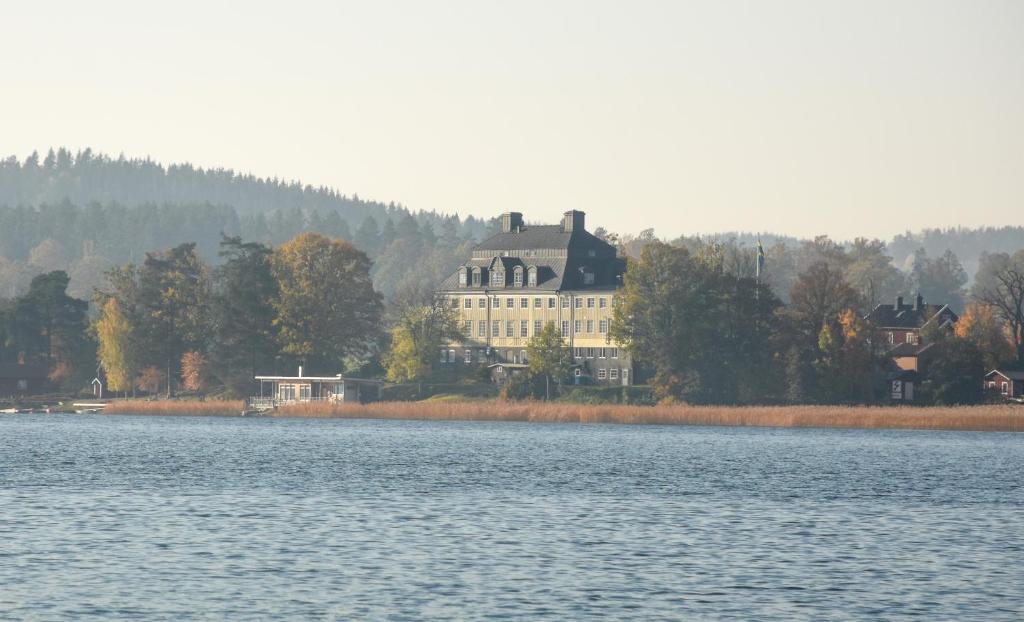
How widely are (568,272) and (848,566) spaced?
124 metres

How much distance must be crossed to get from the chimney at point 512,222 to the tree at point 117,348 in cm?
4395

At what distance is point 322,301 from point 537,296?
23647 millimetres

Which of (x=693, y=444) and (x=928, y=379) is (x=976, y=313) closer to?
(x=928, y=379)

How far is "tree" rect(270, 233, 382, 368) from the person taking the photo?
156 meters

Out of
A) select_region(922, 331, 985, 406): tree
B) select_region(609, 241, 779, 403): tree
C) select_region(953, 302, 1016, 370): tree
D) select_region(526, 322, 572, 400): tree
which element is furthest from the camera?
select_region(526, 322, 572, 400): tree

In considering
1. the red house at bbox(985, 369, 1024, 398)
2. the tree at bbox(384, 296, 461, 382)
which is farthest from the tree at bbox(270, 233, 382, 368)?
the red house at bbox(985, 369, 1024, 398)

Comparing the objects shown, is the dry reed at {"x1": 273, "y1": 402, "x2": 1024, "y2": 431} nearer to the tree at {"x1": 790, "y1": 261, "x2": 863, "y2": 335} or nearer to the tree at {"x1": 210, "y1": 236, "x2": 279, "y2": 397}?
the tree at {"x1": 210, "y1": 236, "x2": 279, "y2": 397}

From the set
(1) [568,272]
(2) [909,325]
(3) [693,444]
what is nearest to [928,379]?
(3) [693,444]

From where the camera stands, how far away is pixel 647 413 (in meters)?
129

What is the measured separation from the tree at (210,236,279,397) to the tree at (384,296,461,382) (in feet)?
39.8

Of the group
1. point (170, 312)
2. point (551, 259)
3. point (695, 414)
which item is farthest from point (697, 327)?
point (170, 312)

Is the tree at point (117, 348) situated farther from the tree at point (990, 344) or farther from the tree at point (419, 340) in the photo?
the tree at point (990, 344)

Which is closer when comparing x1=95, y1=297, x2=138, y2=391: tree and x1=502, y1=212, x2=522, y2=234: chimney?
x1=95, y1=297, x2=138, y2=391: tree

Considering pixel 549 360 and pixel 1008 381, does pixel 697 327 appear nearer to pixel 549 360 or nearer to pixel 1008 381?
pixel 549 360
